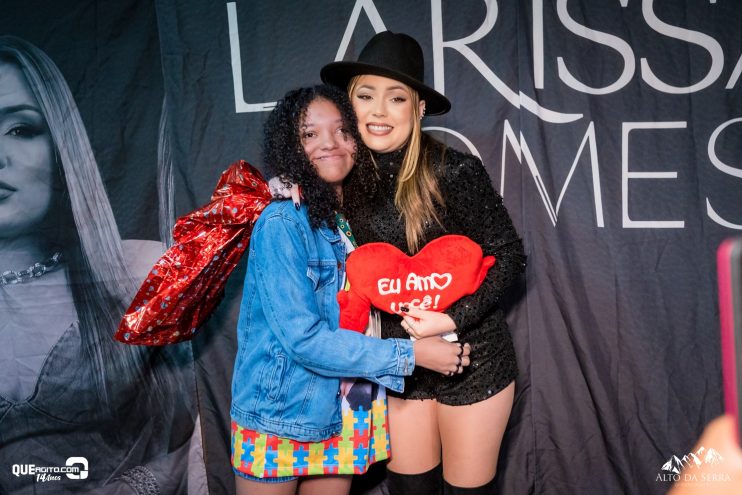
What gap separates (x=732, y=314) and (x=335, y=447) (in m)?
1.39

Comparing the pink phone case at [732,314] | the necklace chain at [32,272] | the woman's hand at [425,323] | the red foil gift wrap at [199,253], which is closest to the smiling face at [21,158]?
the necklace chain at [32,272]

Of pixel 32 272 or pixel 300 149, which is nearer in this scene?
pixel 300 149

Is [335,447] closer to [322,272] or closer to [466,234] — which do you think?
[322,272]

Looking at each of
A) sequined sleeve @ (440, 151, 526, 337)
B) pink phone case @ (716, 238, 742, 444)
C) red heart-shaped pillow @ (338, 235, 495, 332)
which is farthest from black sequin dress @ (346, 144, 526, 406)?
pink phone case @ (716, 238, 742, 444)

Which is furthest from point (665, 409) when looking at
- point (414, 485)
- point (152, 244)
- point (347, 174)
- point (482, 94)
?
point (152, 244)

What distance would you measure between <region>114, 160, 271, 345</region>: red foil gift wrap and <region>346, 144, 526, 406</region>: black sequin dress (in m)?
0.34

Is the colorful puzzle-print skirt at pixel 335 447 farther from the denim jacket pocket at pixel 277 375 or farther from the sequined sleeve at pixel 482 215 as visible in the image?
the sequined sleeve at pixel 482 215

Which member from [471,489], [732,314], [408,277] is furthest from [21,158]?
[732,314]

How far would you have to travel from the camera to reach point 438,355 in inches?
60.7

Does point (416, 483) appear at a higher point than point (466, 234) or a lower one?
lower

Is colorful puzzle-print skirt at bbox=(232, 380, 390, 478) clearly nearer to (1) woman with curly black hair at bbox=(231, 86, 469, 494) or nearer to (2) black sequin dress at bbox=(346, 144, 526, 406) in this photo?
(1) woman with curly black hair at bbox=(231, 86, 469, 494)

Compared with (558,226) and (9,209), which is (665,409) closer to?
(558,226)

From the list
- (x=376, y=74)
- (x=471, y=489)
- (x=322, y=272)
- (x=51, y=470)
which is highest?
(x=376, y=74)

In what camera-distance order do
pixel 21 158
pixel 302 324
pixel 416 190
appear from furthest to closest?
pixel 21 158
pixel 416 190
pixel 302 324
